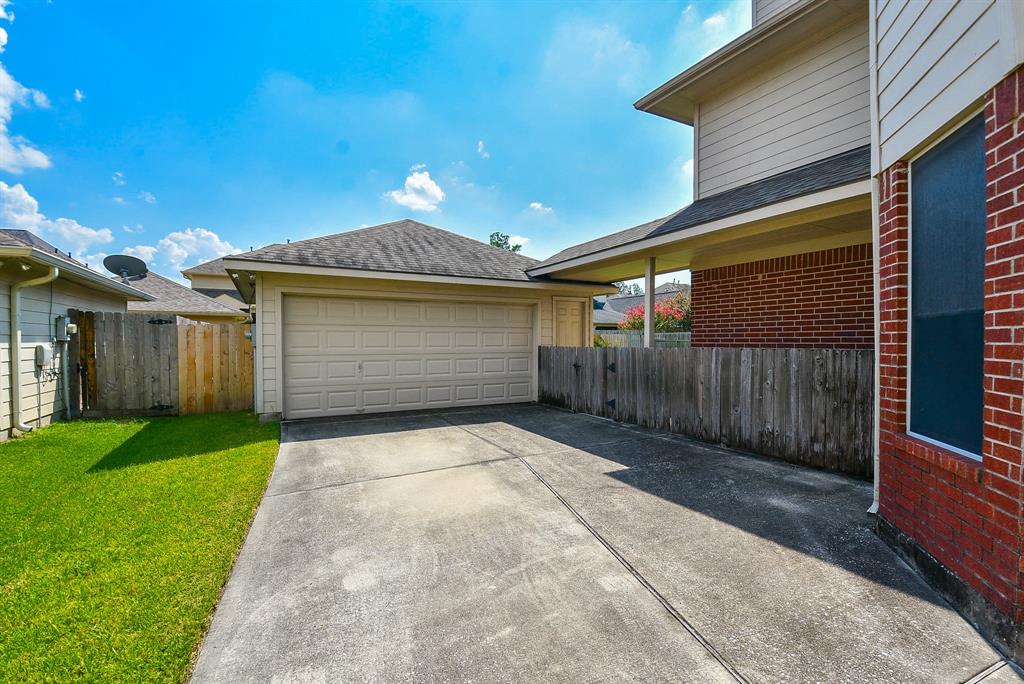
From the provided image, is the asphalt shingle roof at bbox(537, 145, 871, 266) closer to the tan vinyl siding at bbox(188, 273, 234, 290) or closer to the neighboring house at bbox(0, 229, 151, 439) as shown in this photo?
the neighboring house at bbox(0, 229, 151, 439)

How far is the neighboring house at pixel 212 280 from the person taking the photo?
2327 cm

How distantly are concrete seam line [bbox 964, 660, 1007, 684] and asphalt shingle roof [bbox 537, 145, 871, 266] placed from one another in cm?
396

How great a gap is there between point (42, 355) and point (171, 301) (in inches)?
358

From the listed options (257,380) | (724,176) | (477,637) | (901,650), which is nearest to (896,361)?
(901,650)

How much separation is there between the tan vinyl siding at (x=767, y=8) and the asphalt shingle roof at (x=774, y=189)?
3159mm

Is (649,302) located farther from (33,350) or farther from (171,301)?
(171,301)

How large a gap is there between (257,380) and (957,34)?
8780 mm

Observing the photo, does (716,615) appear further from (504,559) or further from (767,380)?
(767,380)

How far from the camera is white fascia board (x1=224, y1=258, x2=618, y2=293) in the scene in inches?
269

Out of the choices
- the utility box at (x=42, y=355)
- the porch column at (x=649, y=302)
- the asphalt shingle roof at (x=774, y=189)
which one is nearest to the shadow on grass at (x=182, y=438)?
the utility box at (x=42, y=355)

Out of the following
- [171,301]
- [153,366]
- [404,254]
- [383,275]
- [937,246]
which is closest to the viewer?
[937,246]

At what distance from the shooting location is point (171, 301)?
14.3 m

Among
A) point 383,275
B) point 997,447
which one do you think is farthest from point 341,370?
point 997,447

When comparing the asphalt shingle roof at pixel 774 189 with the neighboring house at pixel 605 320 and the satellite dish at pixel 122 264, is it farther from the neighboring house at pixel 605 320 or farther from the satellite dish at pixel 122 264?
the satellite dish at pixel 122 264
